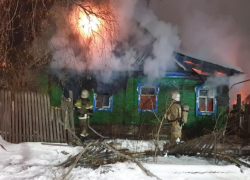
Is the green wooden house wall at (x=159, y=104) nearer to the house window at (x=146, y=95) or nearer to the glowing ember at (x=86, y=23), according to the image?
the house window at (x=146, y=95)

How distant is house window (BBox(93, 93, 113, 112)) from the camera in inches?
430

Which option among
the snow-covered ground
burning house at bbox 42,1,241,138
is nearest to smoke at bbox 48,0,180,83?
burning house at bbox 42,1,241,138

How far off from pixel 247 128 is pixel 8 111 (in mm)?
8899

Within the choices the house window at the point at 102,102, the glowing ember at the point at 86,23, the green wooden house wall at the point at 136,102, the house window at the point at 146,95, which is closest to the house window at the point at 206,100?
the green wooden house wall at the point at 136,102

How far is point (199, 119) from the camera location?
10.8 metres

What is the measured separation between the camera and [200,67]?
1043 centimetres

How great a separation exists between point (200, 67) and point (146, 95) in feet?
9.86

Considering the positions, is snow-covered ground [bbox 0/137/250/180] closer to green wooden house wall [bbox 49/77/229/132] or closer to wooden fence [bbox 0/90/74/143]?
wooden fence [bbox 0/90/74/143]

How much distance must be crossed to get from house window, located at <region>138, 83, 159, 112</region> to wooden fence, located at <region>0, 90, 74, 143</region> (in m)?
4.88

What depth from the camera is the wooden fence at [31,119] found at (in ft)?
21.0

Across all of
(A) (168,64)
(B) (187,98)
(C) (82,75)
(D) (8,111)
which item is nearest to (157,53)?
(A) (168,64)

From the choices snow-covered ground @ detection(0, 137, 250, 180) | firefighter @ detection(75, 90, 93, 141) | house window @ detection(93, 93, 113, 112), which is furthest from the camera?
house window @ detection(93, 93, 113, 112)

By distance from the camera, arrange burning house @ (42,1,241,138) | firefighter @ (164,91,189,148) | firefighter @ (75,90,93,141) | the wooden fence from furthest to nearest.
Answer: burning house @ (42,1,241,138), firefighter @ (75,90,93,141), firefighter @ (164,91,189,148), the wooden fence

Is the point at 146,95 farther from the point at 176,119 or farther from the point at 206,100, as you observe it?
the point at 176,119
